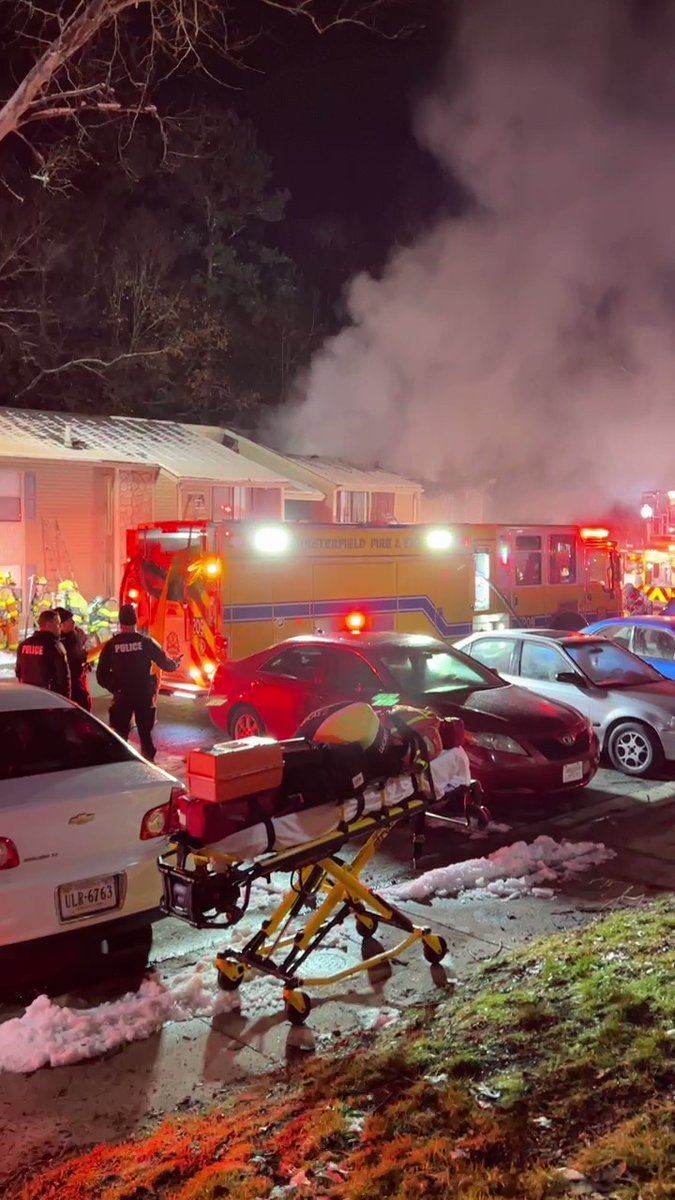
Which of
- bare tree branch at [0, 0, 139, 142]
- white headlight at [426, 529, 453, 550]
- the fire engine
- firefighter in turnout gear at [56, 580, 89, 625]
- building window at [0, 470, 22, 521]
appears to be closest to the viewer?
bare tree branch at [0, 0, 139, 142]

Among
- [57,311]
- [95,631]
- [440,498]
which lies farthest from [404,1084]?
[57,311]

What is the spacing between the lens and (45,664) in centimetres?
825

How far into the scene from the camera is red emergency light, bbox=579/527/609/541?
16188 mm

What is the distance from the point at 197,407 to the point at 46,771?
87.6ft

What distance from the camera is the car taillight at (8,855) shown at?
165 inches

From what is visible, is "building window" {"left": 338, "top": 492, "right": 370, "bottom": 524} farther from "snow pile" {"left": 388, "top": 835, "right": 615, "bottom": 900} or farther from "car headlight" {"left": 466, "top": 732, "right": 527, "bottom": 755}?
"snow pile" {"left": 388, "top": 835, "right": 615, "bottom": 900}

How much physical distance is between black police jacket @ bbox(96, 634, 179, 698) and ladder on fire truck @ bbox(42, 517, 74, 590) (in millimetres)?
12215

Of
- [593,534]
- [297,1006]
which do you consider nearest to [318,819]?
[297,1006]

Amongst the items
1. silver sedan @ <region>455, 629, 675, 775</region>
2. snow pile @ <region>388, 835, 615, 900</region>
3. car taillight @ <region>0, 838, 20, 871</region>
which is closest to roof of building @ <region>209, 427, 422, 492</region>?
silver sedan @ <region>455, 629, 675, 775</region>

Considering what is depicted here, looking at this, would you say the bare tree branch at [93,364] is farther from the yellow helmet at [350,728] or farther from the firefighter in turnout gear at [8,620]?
the yellow helmet at [350,728]

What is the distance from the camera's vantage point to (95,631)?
16250 millimetres

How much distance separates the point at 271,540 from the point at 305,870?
7.60 metres

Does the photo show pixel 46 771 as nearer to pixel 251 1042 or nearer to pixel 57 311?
pixel 251 1042

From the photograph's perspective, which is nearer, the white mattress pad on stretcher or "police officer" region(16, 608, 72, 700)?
the white mattress pad on stretcher
